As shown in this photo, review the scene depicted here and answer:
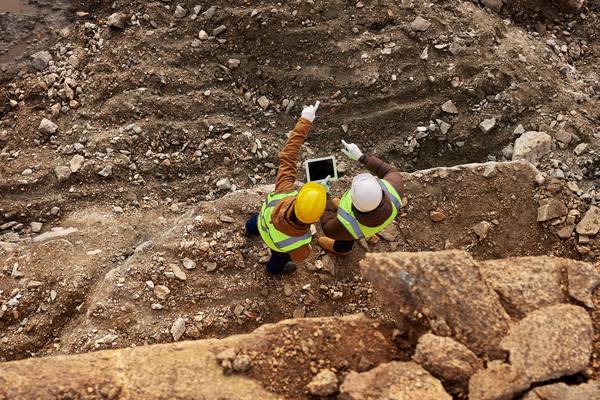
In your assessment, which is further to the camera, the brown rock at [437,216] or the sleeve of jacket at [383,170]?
the brown rock at [437,216]

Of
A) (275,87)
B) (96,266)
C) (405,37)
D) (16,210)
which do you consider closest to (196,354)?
(96,266)

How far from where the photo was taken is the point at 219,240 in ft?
14.7

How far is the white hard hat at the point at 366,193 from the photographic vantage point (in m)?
3.42

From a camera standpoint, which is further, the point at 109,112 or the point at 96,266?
the point at 109,112

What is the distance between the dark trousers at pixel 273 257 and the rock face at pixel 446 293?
969 millimetres

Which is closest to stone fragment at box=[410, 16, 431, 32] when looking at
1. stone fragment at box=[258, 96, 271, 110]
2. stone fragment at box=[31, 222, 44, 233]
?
stone fragment at box=[258, 96, 271, 110]

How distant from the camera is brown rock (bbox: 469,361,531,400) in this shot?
2779mm

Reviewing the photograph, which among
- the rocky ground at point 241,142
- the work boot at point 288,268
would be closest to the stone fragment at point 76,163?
the rocky ground at point 241,142

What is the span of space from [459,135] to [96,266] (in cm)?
359

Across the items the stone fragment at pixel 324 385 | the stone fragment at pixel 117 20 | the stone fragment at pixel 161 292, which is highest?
the stone fragment at pixel 117 20

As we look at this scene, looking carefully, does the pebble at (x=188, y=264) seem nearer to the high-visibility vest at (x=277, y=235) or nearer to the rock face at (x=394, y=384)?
the high-visibility vest at (x=277, y=235)

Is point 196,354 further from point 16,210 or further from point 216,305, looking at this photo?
point 16,210

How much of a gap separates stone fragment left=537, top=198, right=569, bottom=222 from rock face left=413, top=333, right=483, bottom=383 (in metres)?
2.08

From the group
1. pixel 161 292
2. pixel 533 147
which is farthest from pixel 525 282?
pixel 161 292
